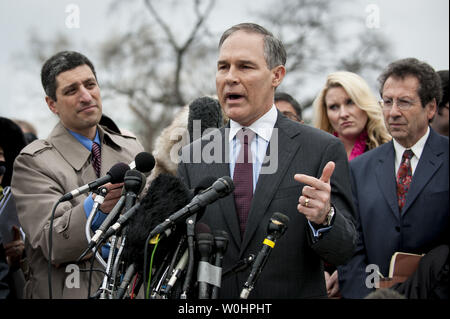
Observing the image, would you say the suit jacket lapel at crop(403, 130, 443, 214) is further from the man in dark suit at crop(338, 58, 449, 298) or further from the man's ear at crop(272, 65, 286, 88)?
the man's ear at crop(272, 65, 286, 88)

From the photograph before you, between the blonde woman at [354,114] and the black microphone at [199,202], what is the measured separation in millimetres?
2672

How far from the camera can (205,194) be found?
227 cm

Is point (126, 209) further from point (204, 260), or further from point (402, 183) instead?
point (402, 183)

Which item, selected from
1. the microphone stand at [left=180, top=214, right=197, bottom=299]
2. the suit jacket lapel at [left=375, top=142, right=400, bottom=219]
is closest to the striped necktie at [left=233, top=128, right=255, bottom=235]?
the microphone stand at [left=180, top=214, right=197, bottom=299]

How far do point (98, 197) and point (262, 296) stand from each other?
3.06ft

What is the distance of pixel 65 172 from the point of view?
11.8ft

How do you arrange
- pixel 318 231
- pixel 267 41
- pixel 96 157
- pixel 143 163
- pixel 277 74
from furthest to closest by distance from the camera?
1. pixel 96 157
2. pixel 277 74
3. pixel 267 41
4. pixel 143 163
5. pixel 318 231

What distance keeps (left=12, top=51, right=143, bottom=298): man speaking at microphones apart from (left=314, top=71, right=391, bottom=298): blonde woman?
1.71 meters

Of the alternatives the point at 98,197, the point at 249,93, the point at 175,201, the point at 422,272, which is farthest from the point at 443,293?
the point at 98,197

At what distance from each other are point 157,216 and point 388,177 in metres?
2.13

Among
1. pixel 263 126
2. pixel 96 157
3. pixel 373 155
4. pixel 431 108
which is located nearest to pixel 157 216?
pixel 263 126

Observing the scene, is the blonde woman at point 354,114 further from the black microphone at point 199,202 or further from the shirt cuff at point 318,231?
the black microphone at point 199,202

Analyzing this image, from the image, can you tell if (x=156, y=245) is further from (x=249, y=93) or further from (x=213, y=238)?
(x=249, y=93)

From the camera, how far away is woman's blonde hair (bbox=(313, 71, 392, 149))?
15.6 ft
